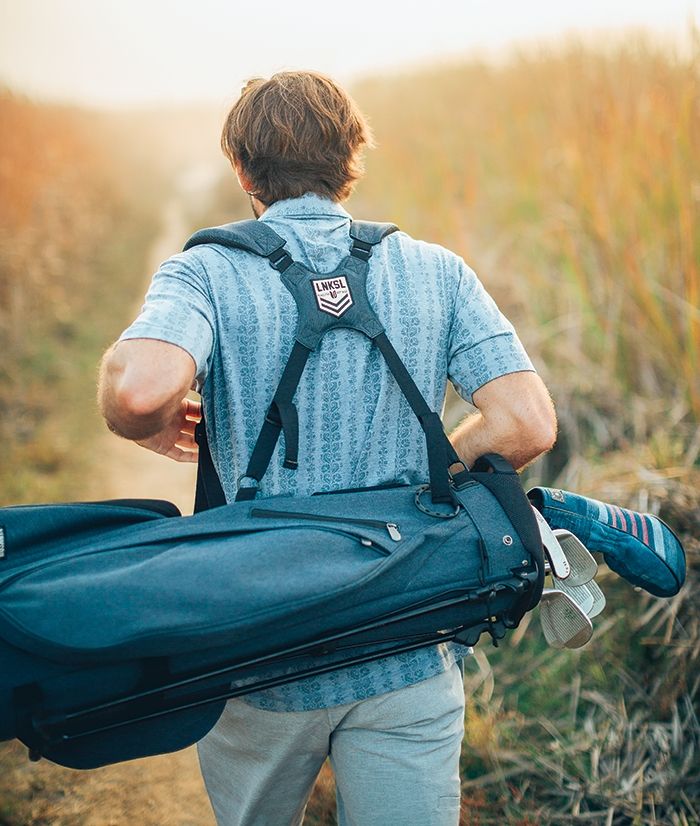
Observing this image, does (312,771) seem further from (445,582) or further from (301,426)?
(301,426)

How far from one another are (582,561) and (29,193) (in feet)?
27.3

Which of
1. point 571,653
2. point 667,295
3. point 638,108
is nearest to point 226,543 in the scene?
point 571,653

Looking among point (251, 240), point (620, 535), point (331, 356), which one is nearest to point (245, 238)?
point (251, 240)

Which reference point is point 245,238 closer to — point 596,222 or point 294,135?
point 294,135

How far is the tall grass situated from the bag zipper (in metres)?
2.14

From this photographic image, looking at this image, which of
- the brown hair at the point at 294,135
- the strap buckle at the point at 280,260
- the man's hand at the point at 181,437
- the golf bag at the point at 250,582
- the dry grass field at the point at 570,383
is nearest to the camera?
the golf bag at the point at 250,582

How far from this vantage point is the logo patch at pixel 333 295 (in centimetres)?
150

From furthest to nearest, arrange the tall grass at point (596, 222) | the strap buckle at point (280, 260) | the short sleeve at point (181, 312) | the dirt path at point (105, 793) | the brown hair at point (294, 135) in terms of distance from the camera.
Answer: the tall grass at point (596, 222) → the dirt path at point (105, 793) → the brown hair at point (294, 135) → the strap buckle at point (280, 260) → the short sleeve at point (181, 312)

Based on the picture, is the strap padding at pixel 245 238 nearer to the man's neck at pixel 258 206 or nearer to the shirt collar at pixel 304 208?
the shirt collar at pixel 304 208

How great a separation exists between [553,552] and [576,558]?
13 cm

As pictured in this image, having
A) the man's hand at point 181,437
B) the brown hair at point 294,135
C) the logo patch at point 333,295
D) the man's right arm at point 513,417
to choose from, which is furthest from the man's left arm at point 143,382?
the man's right arm at point 513,417

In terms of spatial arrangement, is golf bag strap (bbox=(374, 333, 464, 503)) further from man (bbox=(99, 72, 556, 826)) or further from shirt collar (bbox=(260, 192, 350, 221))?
shirt collar (bbox=(260, 192, 350, 221))

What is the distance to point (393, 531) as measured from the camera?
1.44 meters

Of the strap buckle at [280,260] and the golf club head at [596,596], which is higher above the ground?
the strap buckle at [280,260]
